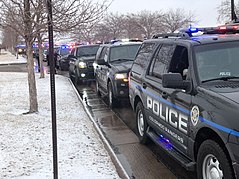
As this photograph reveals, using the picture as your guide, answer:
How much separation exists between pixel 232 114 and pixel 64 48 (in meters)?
24.1

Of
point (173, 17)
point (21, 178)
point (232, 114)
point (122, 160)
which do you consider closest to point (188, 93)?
point (232, 114)

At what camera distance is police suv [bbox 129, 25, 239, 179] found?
3250 mm

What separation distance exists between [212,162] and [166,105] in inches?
48.6

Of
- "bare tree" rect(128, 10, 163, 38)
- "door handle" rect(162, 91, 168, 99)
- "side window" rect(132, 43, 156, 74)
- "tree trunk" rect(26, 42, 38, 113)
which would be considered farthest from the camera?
"bare tree" rect(128, 10, 163, 38)

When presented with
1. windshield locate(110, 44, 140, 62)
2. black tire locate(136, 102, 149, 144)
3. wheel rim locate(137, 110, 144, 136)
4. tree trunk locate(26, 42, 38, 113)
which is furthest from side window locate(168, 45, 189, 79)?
windshield locate(110, 44, 140, 62)

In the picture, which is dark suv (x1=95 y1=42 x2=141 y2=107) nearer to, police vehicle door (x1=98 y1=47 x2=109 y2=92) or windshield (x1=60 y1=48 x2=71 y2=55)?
police vehicle door (x1=98 y1=47 x2=109 y2=92)

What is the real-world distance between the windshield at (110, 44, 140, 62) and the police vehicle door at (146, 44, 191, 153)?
4.49m

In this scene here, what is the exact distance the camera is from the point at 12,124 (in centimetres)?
677

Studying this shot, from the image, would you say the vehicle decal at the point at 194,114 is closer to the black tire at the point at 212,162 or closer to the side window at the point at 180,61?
the black tire at the point at 212,162

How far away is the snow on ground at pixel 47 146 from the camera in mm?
4461

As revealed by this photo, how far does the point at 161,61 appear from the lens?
516 centimetres

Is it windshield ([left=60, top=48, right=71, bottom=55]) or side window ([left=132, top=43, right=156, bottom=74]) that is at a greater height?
windshield ([left=60, top=48, right=71, bottom=55])

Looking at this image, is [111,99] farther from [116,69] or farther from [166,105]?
[166,105]

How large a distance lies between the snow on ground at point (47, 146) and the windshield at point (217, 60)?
1.75 m
